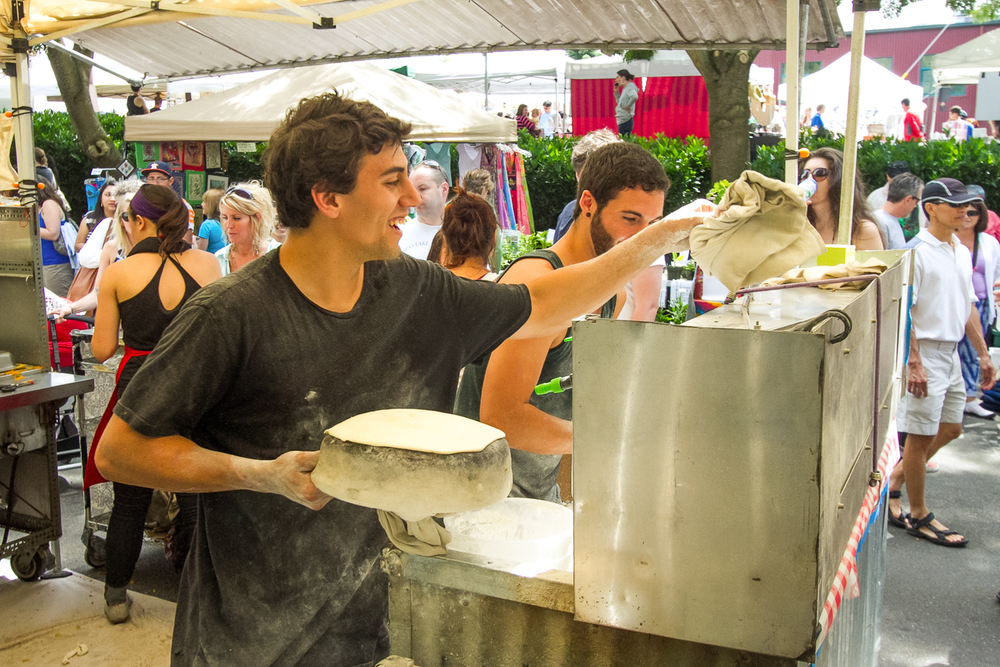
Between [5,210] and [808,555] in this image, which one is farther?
[5,210]

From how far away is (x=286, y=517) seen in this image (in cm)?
161

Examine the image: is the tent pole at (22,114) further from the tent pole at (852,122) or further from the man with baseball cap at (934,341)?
the man with baseball cap at (934,341)

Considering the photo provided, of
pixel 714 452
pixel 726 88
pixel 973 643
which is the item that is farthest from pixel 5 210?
pixel 726 88

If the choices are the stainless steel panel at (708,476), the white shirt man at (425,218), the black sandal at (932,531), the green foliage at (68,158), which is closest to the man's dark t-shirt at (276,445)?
the stainless steel panel at (708,476)

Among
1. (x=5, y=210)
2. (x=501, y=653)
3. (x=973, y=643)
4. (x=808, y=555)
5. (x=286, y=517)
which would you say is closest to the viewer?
(x=808, y=555)

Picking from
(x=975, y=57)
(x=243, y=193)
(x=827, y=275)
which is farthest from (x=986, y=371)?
(x=975, y=57)

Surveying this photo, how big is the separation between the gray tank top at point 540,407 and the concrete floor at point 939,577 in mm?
1786

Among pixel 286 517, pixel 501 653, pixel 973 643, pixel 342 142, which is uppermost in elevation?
pixel 342 142

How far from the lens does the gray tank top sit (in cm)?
244

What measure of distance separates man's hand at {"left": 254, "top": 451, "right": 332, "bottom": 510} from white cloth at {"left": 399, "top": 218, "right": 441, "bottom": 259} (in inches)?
186

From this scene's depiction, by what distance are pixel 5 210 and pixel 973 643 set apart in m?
4.60

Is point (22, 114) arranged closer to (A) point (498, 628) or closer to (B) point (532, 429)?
(B) point (532, 429)

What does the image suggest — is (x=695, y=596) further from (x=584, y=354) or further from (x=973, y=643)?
(x=973, y=643)

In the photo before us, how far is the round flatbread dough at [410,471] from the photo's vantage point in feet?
3.92
